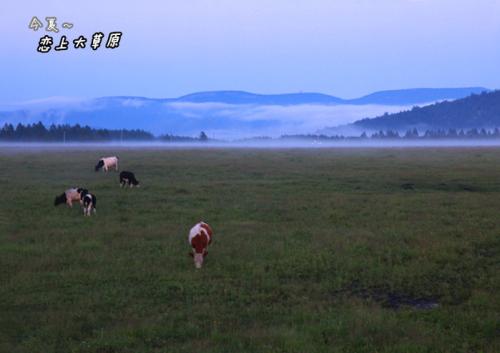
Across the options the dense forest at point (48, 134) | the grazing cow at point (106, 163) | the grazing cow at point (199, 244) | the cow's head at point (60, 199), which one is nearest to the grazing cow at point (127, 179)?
the cow's head at point (60, 199)

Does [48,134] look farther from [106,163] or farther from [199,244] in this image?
[199,244]

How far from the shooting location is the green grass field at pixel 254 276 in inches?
379

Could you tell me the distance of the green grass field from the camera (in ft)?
31.6

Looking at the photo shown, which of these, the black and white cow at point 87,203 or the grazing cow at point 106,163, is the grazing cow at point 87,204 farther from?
the grazing cow at point 106,163

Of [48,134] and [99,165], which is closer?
[99,165]

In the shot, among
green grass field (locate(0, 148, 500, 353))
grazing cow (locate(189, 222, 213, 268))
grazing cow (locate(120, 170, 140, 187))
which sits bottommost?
green grass field (locate(0, 148, 500, 353))

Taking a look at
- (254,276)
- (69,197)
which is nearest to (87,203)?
(69,197)

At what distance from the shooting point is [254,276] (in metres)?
13.3

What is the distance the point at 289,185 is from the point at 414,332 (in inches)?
930

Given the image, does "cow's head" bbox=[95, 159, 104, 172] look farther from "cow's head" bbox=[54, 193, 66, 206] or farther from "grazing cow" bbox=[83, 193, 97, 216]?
"grazing cow" bbox=[83, 193, 97, 216]

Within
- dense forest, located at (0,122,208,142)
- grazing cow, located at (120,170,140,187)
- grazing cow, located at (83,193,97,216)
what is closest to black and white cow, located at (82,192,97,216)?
grazing cow, located at (83,193,97,216)

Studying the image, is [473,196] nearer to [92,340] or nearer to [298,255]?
[298,255]

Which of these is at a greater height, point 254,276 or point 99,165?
point 99,165

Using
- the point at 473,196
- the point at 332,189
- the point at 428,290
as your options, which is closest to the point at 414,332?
the point at 428,290
